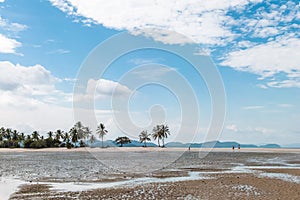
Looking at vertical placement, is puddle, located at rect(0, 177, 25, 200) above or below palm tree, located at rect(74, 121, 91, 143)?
below

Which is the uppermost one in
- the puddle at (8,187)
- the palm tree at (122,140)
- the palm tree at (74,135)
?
the palm tree at (74,135)

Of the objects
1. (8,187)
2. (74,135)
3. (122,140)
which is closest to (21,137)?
(74,135)

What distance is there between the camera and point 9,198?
807 inches

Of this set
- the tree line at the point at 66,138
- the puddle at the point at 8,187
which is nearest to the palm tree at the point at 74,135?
the tree line at the point at 66,138

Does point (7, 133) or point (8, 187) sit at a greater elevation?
point (7, 133)

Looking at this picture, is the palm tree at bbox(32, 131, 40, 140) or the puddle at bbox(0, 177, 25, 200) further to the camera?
the palm tree at bbox(32, 131, 40, 140)

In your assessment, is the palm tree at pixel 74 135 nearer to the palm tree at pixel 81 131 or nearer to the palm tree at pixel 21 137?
the palm tree at pixel 81 131

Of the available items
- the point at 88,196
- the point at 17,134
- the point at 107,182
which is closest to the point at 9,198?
the point at 88,196

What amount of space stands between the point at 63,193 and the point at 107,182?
243 inches

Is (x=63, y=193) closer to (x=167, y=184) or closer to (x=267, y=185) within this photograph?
(x=167, y=184)

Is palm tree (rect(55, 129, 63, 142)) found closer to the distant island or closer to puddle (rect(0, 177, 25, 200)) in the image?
the distant island

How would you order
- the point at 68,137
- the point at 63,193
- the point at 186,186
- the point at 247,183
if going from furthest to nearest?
the point at 68,137 < the point at 247,183 < the point at 186,186 < the point at 63,193

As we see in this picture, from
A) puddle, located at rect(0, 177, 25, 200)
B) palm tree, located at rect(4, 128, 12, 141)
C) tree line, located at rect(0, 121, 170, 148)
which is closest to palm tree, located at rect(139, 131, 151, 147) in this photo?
tree line, located at rect(0, 121, 170, 148)

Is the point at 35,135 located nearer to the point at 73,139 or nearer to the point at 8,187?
the point at 73,139
